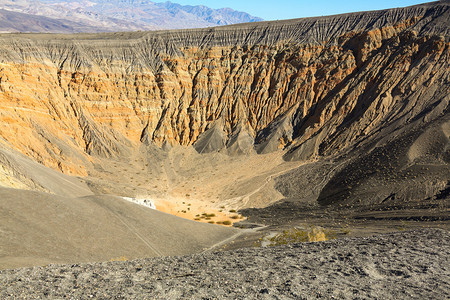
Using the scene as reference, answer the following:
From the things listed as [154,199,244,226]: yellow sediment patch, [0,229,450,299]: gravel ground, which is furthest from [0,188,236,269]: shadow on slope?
[154,199,244,226]: yellow sediment patch

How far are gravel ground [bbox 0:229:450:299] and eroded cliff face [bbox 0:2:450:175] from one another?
112ft

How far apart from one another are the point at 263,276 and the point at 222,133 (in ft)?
160

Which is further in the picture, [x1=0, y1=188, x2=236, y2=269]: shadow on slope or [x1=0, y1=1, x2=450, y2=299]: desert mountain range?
[x1=0, y1=1, x2=450, y2=299]: desert mountain range

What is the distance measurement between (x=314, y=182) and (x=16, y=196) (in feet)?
99.8

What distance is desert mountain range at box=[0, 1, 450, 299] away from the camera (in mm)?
23328

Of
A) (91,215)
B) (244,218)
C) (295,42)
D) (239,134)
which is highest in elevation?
(295,42)

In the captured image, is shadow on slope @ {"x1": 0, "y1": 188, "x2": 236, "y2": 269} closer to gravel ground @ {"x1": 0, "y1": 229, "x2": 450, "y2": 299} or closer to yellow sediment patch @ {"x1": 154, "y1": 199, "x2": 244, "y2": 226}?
gravel ground @ {"x1": 0, "y1": 229, "x2": 450, "y2": 299}

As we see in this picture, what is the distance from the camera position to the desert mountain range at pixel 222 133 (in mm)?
23328

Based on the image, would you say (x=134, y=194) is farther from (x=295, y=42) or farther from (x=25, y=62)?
(x=295, y=42)

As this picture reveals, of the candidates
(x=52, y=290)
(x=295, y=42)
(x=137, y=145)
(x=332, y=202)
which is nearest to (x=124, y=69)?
(x=137, y=145)

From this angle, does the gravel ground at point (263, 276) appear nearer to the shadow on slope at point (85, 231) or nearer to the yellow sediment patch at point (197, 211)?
the shadow on slope at point (85, 231)

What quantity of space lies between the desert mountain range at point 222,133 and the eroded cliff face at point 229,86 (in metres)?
0.21

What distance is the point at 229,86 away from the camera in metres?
62.9

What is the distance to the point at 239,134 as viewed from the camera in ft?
190
